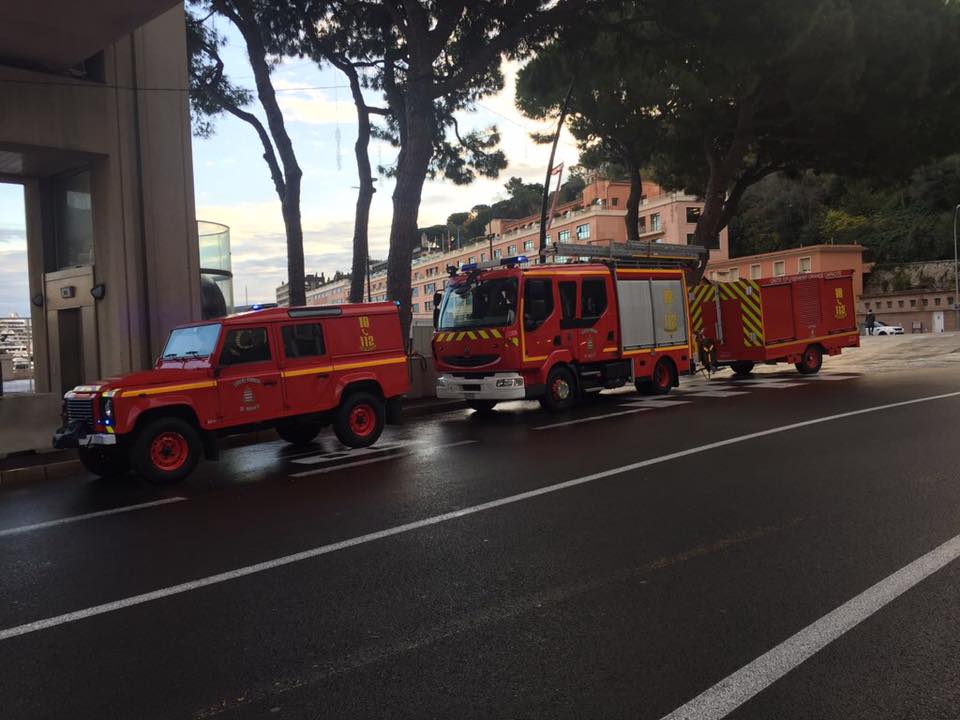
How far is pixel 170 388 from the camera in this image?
8555 mm

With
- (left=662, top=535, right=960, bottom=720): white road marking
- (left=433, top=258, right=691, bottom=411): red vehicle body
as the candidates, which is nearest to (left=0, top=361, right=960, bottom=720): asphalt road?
(left=662, top=535, right=960, bottom=720): white road marking

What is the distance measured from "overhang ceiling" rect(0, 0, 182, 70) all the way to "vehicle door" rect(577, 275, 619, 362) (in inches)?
322

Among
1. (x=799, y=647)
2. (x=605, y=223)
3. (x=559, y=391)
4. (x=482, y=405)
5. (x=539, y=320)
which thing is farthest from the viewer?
(x=605, y=223)

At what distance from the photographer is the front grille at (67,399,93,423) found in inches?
331

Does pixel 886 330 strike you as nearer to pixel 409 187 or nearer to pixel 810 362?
pixel 810 362

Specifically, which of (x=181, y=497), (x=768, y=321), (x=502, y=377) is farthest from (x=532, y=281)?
(x=768, y=321)

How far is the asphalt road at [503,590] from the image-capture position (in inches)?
128

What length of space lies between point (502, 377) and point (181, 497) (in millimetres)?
6450

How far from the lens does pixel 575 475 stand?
782 centimetres

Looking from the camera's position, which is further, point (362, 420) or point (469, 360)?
point (469, 360)

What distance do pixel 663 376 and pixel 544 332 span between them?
3.90 meters

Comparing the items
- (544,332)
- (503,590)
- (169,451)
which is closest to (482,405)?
(544,332)

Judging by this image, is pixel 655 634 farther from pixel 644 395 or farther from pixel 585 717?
pixel 644 395

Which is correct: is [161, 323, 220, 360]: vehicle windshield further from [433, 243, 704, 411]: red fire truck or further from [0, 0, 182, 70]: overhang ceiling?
[433, 243, 704, 411]: red fire truck
